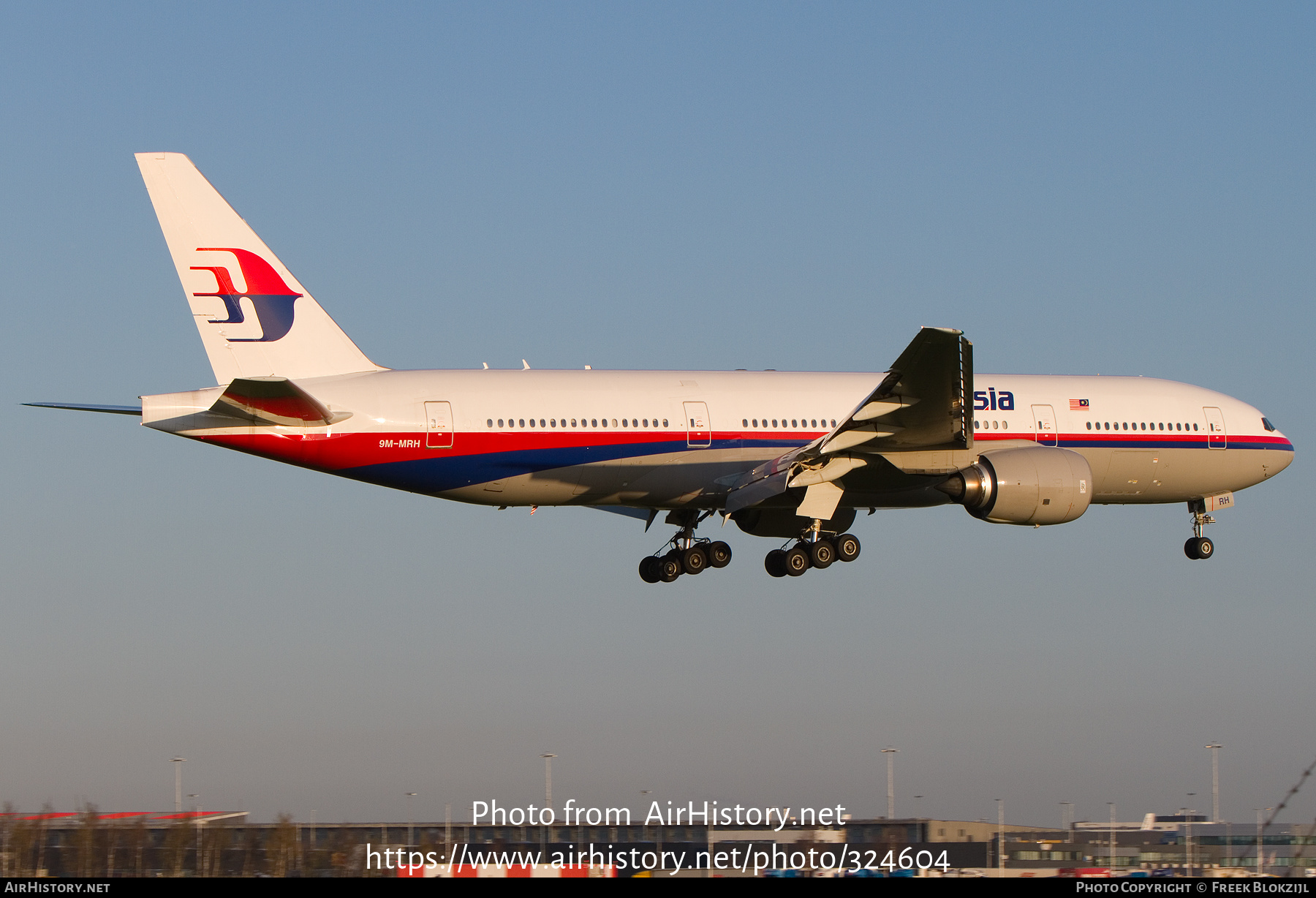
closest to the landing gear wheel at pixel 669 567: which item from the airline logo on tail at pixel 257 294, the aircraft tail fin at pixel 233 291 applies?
the aircraft tail fin at pixel 233 291

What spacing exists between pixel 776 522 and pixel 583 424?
670 centimetres

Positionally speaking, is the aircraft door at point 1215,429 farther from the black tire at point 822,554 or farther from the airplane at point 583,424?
the black tire at point 822,554

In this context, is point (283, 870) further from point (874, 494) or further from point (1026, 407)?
point (1026, 407)

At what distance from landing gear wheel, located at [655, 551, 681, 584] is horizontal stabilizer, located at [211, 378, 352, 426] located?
8.78 m

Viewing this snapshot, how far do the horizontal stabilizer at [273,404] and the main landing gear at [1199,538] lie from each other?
21025 millimetres

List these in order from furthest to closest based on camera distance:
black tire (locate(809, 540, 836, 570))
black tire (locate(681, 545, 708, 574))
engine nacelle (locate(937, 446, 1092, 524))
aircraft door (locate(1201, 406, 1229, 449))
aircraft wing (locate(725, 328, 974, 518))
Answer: aircraft door (locate(1201, 406, 1229, 449)), black tire (locate(681, 545, 708, 574)), black tire (locate(809, 540, 836, 570)), engine nacelle (locate(937, 446, 1092, 524)), aircraft wing (locate(725, 328, 974, 518))

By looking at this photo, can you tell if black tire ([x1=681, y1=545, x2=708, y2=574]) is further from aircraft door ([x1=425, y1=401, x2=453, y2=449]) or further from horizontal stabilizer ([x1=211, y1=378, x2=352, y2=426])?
horizontal stabilizer ([x1=211, y1=378, x2=352, y2=426])

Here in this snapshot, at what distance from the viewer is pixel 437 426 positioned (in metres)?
31.6

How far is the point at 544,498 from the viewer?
3284 cm

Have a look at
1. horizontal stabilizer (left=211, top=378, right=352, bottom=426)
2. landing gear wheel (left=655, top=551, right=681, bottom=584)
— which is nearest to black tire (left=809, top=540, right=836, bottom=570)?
landing gear wheel (left=655, top=551, right=681, bottom=584)

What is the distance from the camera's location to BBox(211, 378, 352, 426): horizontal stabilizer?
96.7 ft

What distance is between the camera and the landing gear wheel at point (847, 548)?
114 feet
